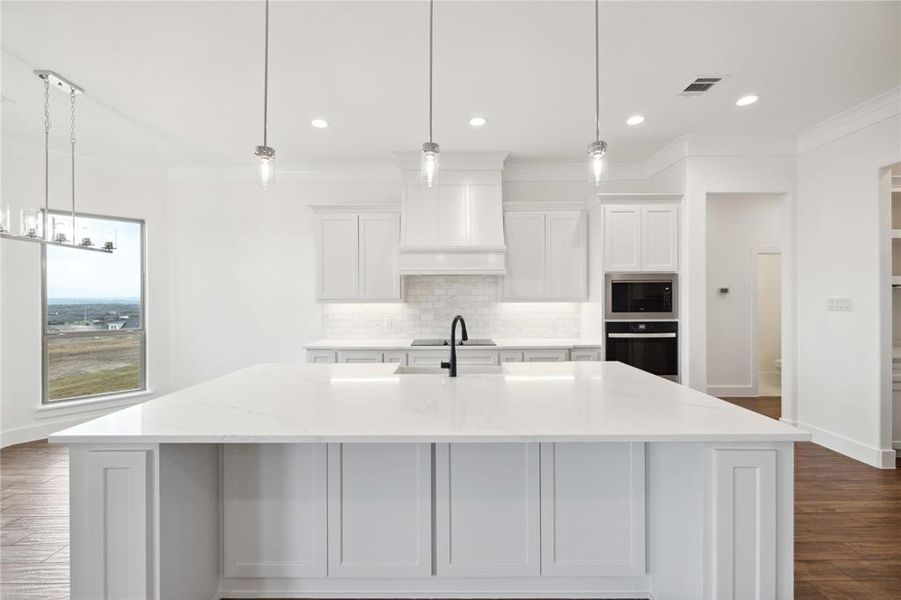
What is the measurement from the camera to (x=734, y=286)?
6047 millimetres

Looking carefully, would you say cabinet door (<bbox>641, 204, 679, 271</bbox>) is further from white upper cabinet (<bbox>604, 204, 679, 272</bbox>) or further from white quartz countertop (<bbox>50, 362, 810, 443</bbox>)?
white quartz countertop (<bbox>50, 362, 810, 443</bbox>)

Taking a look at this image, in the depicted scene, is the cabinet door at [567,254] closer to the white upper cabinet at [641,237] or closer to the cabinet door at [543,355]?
the white upper cabinet at [641,237]

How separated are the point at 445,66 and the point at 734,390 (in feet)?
18.9

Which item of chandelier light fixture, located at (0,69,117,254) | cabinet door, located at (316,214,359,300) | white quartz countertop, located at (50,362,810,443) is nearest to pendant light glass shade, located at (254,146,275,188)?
white quartz countertop, located at (50,362,810,443)

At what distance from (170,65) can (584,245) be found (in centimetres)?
384

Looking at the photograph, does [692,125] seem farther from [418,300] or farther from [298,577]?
[298,577]

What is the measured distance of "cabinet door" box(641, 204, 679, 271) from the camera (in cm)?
430

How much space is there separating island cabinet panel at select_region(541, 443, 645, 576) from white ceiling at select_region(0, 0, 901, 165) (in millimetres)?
2260

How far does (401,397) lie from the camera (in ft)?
6.31

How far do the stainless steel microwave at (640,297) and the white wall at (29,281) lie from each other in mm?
5188

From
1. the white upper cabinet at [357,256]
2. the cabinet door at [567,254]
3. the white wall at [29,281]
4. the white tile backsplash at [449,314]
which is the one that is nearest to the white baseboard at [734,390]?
the white tile backsplash at [449,314]

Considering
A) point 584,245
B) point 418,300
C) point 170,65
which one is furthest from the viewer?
point 418,300

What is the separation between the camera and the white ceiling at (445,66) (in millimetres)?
2381

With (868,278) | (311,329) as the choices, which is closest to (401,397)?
(311,329)
